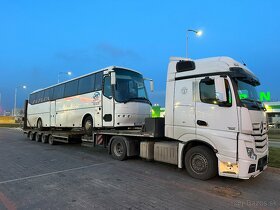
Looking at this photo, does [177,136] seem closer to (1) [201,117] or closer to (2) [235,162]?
(1) [201,117]

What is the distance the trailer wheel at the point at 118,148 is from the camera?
33.4 ft

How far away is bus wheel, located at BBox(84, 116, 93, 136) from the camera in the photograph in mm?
13118

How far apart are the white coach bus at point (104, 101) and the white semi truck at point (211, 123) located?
2077mm

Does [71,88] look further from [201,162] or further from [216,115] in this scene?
[216,115]

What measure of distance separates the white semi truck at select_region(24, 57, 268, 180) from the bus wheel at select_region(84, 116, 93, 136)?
4.45 metres

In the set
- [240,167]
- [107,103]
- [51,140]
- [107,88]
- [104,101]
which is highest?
[107,88]

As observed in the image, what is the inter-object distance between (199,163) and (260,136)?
1.76 meters


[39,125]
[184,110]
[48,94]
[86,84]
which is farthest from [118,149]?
[39,125]

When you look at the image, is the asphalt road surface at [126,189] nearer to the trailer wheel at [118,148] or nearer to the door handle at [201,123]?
the trailer wheel at [118,148]

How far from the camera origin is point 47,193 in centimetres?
603

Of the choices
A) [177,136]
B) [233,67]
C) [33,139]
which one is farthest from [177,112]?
[33,139]

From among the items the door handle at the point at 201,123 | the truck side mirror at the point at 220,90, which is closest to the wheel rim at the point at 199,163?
the door handle at the point at 201,123

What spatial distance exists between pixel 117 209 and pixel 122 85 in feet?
22.8

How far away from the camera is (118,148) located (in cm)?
1067
